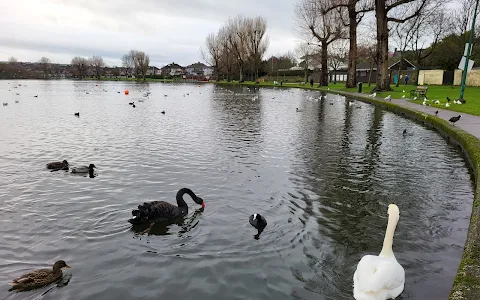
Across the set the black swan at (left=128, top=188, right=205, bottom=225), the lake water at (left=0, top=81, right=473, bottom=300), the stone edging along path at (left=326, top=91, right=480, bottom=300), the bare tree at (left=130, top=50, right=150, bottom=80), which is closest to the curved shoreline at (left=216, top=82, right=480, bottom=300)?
the stone edging along path at (left=326, top=91, right=480, bottom=300)

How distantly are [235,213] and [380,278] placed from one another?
4076mm

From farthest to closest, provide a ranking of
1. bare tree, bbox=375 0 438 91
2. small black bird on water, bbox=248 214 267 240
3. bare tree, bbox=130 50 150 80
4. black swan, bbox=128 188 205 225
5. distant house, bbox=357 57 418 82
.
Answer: bare tree, bbox=130 50 150 80
distant house, bbox=357 57 418 82
bare tree, bbox=375 0 438 91
black swan, bbox=128 188 205 225
small black bird on water, bbox=248 214 267 240

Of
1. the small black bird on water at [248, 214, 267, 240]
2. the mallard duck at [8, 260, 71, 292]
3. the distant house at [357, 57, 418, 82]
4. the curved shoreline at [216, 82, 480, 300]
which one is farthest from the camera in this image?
the distant house at [357, 57, 418, 82]

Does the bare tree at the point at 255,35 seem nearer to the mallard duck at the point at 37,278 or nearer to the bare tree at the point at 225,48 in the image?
the bare tree at the point at 225,48

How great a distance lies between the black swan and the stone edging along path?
17.7ft

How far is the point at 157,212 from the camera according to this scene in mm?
7637

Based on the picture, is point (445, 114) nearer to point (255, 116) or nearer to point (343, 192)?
point (255, 116)

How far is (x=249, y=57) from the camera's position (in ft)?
304

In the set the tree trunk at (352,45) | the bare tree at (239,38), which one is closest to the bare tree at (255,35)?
the bare tree at (239,38)

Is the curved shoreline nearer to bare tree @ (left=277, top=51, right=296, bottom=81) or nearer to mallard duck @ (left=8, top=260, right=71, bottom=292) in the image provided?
mallard duck @ (left=8, top=260, right=71, bottom=292)

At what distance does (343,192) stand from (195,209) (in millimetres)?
3878

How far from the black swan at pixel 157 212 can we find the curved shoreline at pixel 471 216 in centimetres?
538

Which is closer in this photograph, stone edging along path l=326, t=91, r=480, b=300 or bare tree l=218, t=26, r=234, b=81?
stone edging along path l=326, t=91, r=480, b=300

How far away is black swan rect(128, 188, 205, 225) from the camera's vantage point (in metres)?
7.40
